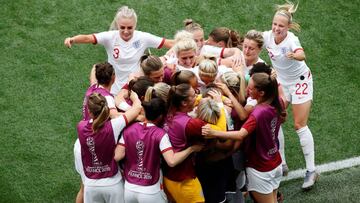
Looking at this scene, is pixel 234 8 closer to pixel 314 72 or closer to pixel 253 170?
pixel 314 72

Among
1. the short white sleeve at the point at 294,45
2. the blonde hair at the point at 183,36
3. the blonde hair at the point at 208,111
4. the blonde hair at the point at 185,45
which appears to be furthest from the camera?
the short white sleeve at the point at 294,45

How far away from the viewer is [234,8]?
1135cm

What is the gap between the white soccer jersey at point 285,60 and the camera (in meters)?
8.38

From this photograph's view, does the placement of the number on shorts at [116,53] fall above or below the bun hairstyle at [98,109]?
→ below

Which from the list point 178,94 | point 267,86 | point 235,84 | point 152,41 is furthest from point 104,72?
point 152,41

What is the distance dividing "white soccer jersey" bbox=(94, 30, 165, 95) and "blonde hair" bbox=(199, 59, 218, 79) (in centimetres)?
170

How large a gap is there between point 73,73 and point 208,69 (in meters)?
3.72

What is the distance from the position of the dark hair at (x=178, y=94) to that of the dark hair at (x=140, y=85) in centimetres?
42

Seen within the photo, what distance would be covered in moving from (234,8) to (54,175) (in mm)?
4428

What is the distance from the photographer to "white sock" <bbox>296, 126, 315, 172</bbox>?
8352 mm

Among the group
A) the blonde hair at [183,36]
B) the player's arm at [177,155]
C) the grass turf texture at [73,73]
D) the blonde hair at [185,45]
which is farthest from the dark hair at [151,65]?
the grass turf texture at [73,73]

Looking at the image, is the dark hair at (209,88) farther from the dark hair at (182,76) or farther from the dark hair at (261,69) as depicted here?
the dark hair at (261,69)

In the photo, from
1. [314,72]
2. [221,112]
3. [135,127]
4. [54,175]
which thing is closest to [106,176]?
[135,127]

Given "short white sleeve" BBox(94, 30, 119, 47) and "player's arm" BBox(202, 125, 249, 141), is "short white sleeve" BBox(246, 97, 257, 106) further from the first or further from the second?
"short white sleeve" BBox(94, 30, 119, 47)
